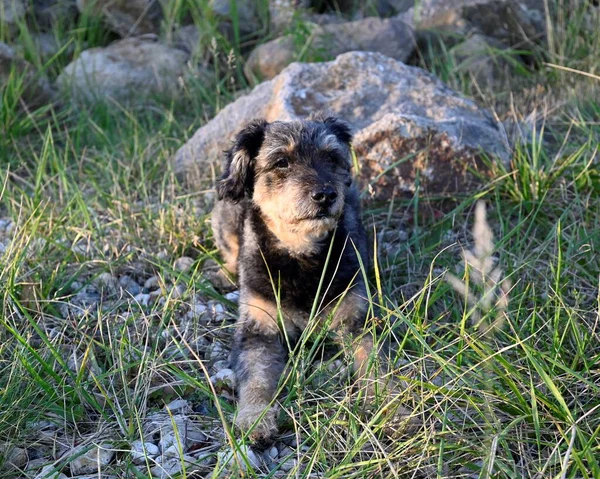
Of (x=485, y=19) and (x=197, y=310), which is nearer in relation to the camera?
(x=197, y=310)

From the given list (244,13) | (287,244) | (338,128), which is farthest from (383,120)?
(244,13)

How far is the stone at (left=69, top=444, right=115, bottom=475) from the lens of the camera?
328cm

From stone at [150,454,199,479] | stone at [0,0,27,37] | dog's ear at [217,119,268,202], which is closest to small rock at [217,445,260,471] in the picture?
stone at [150,454,199,479]

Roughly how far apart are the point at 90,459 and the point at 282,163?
1.94 m

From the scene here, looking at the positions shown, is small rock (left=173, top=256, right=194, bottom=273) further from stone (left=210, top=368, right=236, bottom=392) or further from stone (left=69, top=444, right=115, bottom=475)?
stone (left=69, top=444, right=115, bottom=475)

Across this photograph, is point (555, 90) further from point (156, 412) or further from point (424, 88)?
point (156, 412)

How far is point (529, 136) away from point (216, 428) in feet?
12.8

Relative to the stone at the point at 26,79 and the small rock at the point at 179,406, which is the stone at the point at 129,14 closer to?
the stone at the point at 26,79

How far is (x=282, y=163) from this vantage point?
14.2ft

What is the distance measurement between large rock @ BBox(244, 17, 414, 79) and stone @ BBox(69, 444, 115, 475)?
5203 mm

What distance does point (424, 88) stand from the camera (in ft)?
20.3

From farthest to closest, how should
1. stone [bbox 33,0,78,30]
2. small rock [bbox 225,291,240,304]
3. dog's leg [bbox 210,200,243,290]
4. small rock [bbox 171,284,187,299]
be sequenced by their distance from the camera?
stone [bbox 33,0,78,30]
dog's leg [bbox 210,200,243,290]
small rock [bbox 225,291,240,304]
small rock [bbox 171,284,187,299]

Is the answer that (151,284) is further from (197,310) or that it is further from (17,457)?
(17,457)

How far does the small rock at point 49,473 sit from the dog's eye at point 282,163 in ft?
6.64
